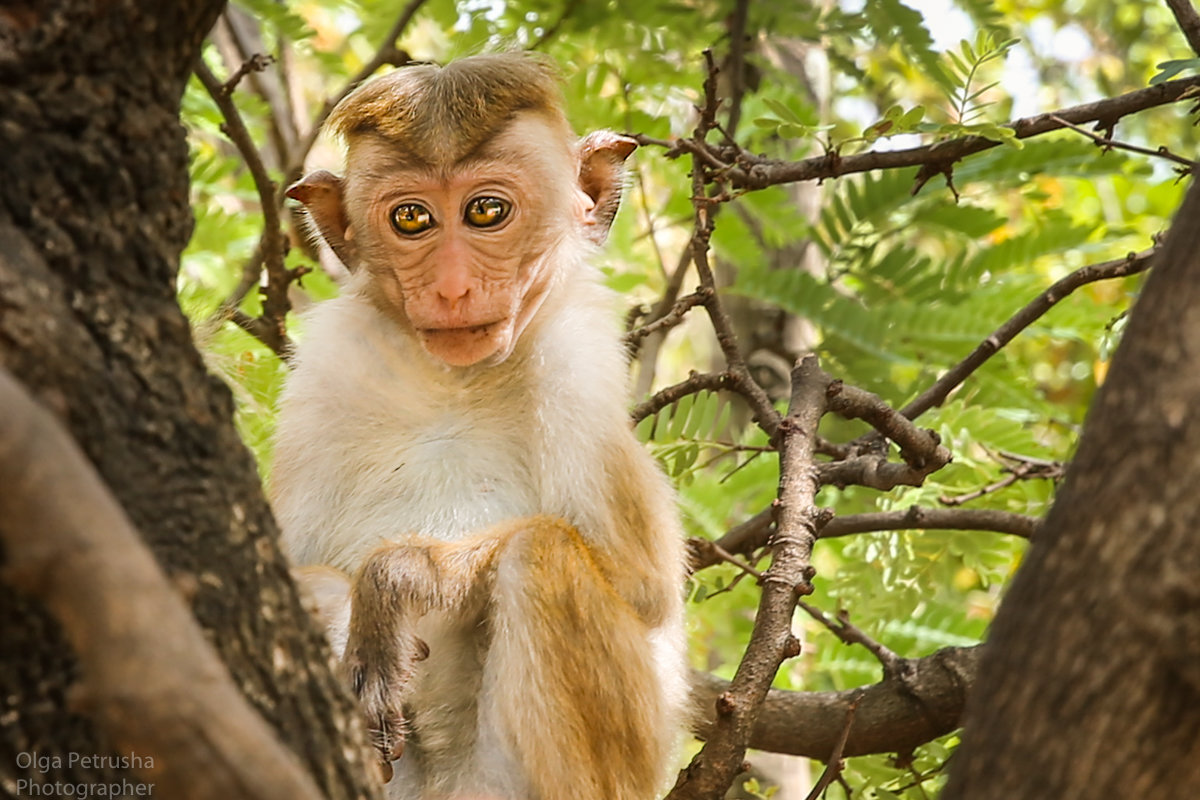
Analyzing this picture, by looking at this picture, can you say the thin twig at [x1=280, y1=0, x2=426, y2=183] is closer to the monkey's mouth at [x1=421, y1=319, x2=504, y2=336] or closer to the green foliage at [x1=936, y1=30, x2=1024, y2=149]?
the monkey's mouth at [x1=421, y1=319, x2=504, y2=336]

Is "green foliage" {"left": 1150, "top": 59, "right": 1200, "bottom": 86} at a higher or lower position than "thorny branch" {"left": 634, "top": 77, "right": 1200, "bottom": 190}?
higher

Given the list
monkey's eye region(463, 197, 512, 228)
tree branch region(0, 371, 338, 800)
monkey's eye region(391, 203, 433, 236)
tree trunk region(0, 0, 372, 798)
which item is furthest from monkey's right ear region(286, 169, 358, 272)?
tree branch region(0, 371, 338, 800)

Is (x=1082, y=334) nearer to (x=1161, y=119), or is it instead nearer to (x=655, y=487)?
(x=655, y=487)

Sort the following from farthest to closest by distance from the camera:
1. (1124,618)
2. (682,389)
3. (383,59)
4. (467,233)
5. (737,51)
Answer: (737,51) → (383,59) → (682,389) → (467,233) → (1124,618)

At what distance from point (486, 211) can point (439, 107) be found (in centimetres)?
30

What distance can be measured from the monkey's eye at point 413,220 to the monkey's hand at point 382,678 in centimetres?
108

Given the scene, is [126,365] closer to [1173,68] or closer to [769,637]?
[769,637]

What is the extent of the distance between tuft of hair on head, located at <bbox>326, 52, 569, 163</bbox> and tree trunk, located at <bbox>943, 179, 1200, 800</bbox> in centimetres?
224

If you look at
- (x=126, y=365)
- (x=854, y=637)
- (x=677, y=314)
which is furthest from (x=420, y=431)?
(x=126, y=365)

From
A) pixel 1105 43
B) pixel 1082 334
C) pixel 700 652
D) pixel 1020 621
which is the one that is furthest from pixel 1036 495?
pixel 1105 43

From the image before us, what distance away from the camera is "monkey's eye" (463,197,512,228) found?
356cm

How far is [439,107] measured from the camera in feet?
11.7

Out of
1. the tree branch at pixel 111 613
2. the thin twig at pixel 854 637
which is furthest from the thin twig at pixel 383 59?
the tree branch at pixel 111 613

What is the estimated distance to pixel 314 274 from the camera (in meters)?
5.46
